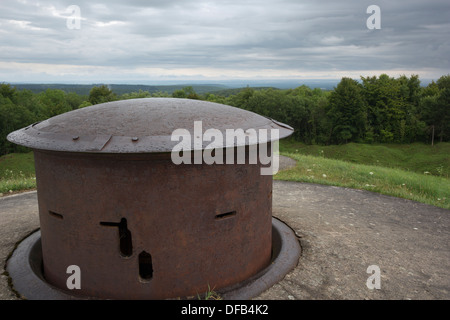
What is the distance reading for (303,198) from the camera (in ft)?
19.0

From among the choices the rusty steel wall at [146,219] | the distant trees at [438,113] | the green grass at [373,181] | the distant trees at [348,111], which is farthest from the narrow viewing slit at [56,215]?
the distant trees at [438,113]

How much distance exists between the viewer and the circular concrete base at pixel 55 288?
2.85m

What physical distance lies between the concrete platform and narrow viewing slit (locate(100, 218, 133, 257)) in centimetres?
94

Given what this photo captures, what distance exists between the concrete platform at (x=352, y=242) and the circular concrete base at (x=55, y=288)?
70 mm

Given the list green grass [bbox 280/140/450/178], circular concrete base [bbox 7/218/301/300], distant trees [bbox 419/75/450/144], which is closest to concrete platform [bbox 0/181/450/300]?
circular concrete base [bbox 7/218/301/300]

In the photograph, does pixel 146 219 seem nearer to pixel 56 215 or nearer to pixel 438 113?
pixel 56 215

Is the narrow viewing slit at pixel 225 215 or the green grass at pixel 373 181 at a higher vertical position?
the narrow viewing slit at pixel 225 215

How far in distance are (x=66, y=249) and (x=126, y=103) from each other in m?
1.40

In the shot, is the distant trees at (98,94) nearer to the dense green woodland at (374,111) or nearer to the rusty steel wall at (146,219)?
the dense green woodland at (374,111)

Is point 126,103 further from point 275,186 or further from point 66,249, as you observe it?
point 275,186

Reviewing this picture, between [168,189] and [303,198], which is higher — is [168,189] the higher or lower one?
the higher one

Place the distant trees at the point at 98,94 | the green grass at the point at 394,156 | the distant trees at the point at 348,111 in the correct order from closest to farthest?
the green grass at the point at 394,156 → the distant trees at the point at 348,111 → the distant trees at the point at 98,94

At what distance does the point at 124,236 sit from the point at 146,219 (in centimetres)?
72
